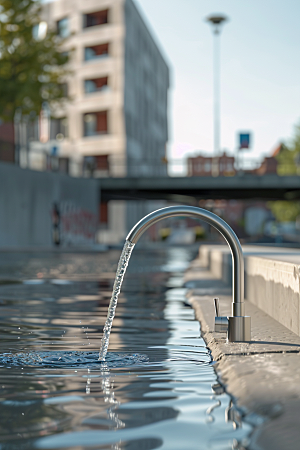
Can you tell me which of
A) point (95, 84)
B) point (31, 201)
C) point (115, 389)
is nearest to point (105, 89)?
point (95, 84)

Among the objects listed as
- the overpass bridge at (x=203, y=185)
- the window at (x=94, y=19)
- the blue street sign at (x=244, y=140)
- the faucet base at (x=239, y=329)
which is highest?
the window at (x=94, y=19)

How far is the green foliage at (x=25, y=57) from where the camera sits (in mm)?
35000

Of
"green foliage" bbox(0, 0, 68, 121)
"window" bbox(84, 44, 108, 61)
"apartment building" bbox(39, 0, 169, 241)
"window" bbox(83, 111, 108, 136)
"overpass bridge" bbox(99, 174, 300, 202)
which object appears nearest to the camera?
"green foliage" bbox(0, 0, 68, 121)

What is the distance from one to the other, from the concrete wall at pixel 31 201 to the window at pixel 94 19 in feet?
87.9

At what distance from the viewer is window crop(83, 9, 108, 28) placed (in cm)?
6875

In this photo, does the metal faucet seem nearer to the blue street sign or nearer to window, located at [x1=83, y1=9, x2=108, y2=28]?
the blue street sign

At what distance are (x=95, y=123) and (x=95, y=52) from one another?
673cm

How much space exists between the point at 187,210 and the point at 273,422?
1854 millimetres

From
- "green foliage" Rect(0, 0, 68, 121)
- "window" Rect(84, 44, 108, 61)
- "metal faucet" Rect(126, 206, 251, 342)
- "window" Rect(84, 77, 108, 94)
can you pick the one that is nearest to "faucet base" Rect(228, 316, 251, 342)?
"metal faucet" Rect(126, 206, 251, 342)

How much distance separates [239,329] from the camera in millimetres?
5148

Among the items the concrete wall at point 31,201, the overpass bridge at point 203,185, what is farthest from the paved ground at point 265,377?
the overpass bridge at point 203,185

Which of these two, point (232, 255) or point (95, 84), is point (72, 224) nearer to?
point (95, 84)

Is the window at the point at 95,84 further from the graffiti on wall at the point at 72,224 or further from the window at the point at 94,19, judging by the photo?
the graffiti on wall at the point at 72,224

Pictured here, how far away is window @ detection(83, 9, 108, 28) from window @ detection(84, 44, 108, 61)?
209cm
